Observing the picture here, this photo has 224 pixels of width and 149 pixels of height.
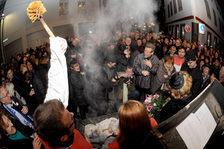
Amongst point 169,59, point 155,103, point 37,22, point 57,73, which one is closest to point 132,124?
point 57,73

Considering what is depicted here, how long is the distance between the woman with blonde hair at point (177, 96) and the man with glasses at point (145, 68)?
4.58ft

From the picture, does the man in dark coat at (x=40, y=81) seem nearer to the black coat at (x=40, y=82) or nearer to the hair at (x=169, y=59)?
the black coat at (x=40, y=82)

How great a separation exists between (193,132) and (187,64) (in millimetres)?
2685

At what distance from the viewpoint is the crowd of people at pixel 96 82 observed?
1.14 metres

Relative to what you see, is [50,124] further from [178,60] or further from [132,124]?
[178,60]

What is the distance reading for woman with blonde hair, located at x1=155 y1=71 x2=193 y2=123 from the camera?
1705 mm

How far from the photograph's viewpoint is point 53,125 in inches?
38.1

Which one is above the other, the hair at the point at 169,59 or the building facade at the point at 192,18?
the building facade at the point at 192,18

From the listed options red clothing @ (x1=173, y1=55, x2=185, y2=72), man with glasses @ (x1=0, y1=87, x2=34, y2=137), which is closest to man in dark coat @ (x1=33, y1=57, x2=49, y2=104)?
man with glasses @ (x1=0, y1=87, x2=34, y2=137)

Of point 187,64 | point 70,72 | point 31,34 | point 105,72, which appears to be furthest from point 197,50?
point 31,34

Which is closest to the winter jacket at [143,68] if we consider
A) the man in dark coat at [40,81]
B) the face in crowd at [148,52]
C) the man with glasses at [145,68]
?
the man with glasses at [145,68]

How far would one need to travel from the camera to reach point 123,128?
117cm

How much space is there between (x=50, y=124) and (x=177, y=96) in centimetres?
147

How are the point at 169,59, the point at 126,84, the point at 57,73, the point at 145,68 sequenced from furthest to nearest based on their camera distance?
the point at 126,84 → the point at 169,59 → the point at 145,68 → the point at 57,73
